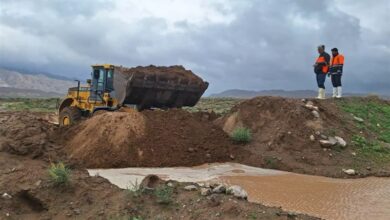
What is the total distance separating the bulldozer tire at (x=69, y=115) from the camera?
72.6ft

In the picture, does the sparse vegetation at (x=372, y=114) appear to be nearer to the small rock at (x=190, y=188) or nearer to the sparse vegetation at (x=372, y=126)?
the sparse vegetation at (x=372, y=126)

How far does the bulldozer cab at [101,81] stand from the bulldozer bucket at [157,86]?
443 millimetres

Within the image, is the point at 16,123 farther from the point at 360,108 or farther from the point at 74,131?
the point at 360,108

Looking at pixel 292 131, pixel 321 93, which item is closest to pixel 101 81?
pixel 292 131

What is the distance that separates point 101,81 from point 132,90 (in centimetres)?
201

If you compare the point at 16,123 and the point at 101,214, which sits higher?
the point at 16,123

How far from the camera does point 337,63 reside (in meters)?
21.5

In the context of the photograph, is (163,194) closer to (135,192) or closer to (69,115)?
(135,192)

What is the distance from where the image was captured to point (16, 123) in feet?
40.4

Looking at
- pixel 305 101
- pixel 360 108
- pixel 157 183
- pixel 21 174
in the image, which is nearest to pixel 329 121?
pixel 305 101

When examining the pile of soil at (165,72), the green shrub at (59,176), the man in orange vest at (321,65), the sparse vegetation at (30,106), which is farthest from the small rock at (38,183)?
the sparse vegetation at (30,106)

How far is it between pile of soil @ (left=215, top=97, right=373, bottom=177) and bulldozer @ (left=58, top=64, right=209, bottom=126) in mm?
2223

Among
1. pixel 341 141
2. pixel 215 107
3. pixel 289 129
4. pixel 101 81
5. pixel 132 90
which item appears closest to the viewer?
pixel 341 141

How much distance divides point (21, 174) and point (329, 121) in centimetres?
1285
